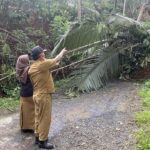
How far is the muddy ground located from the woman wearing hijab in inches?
7.8

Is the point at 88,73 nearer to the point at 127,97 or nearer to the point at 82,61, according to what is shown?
the point at 82,61

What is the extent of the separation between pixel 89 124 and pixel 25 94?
1.34 metres

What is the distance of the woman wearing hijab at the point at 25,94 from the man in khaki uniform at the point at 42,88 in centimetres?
45

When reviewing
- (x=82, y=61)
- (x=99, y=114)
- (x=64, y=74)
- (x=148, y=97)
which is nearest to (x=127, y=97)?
(x=148, y=97)

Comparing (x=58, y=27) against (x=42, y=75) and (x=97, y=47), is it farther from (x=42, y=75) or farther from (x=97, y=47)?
(x=42, y=75)

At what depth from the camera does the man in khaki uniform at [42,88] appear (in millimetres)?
5941

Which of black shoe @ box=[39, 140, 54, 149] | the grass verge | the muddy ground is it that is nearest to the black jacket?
the muddy ground

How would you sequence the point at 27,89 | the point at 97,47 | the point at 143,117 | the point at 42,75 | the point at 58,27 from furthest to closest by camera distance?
the point at 58,27, the point at 97,47, the point at 143,117, the point at 27,89, the point at 42,75

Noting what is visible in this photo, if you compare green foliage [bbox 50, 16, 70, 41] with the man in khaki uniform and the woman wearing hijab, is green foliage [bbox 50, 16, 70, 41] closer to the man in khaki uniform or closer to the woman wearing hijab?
the woman wearing hijab

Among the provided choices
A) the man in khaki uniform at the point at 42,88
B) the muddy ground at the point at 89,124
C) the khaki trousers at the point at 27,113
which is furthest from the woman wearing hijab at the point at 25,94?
the man in khaki uniform at the point at 42,88

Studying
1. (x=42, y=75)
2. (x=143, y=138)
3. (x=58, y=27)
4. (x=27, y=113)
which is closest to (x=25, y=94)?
(x=27, y=113)

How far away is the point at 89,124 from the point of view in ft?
23.2

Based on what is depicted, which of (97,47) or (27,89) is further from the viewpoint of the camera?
(97,47)

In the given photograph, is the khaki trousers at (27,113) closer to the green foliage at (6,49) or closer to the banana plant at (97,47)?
the banana plant at (97,47)
